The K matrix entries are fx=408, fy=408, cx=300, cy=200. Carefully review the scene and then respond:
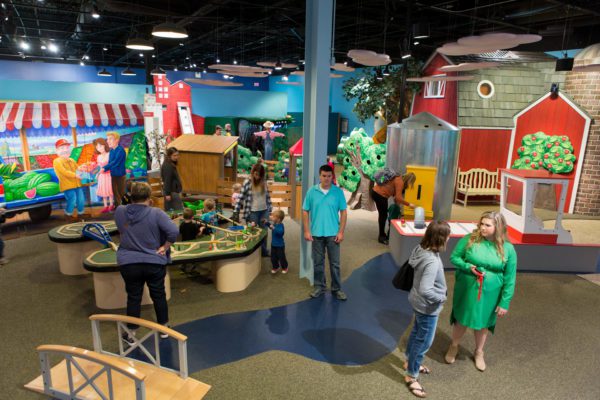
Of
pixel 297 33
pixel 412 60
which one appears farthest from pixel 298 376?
pixel 297 33

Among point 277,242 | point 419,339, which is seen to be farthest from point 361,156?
point 419,339

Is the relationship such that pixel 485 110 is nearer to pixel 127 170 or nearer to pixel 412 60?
pixel 412 60

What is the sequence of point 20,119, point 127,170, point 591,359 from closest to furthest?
point 591,359, point 20,119, point 127,170

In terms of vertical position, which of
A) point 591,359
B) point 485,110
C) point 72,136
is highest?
point 485,110

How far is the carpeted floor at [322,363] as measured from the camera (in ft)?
11.8

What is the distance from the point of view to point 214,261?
5.39 m

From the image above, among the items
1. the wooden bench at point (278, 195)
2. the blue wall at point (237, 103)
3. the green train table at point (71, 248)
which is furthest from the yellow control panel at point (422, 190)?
the blue wall at point (237, 103)

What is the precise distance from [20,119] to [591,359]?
9.40 metres

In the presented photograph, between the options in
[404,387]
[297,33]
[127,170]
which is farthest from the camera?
[297,33]

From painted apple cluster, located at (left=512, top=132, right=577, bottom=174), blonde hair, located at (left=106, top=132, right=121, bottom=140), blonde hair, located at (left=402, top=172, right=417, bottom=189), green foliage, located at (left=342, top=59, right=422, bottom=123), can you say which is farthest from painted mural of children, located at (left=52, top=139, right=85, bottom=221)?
painted apple cluster, located at (left=512, top=132, right=577, bottom=174)

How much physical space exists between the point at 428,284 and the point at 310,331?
1734 millimetres

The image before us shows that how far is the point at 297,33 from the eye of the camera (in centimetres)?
1470

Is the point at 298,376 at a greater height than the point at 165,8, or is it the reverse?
the point at 165,8

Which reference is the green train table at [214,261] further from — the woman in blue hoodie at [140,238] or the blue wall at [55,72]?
the blue wall at [55,72]
